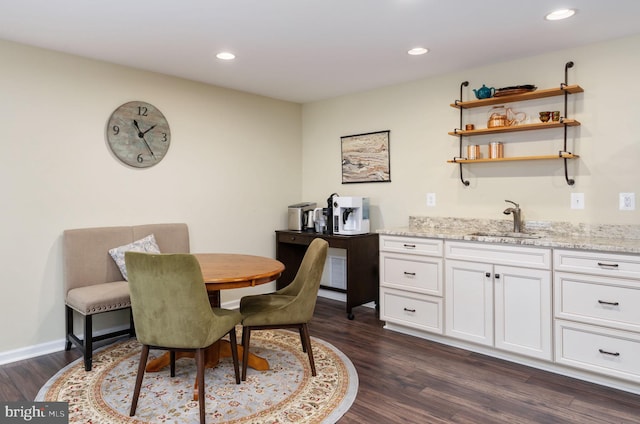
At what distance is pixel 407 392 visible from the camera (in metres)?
2.49

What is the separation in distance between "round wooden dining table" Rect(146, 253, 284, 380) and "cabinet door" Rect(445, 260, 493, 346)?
1324 mm

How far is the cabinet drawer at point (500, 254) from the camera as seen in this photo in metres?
2.77

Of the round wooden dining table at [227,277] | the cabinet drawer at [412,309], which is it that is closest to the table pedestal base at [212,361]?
the round wooden dining table at [227,277]

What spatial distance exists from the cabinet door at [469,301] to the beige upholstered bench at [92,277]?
236cm

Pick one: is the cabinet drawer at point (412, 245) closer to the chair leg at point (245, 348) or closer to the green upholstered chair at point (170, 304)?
the chair leg at point (245, 348)

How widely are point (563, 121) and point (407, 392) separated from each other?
2171 mm

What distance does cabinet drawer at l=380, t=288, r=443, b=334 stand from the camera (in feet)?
10.9

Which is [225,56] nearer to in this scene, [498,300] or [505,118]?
Answer: [505,118]

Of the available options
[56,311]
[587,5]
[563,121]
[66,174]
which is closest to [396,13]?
[587,5]

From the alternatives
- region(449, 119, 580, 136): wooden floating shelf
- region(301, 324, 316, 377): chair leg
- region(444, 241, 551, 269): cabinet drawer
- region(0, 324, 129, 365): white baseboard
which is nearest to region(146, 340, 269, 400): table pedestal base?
region(301, 324, 316, 377): chair leg

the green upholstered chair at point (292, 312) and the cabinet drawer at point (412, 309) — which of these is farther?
the cabinet drawer at point (412, 309)

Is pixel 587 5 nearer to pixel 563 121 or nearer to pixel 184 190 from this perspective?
pixel 563 121

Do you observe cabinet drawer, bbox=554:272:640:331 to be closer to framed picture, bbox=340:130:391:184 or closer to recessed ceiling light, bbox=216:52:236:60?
framed picture, bbox=340:130:391:184

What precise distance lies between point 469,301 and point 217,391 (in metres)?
1.86
